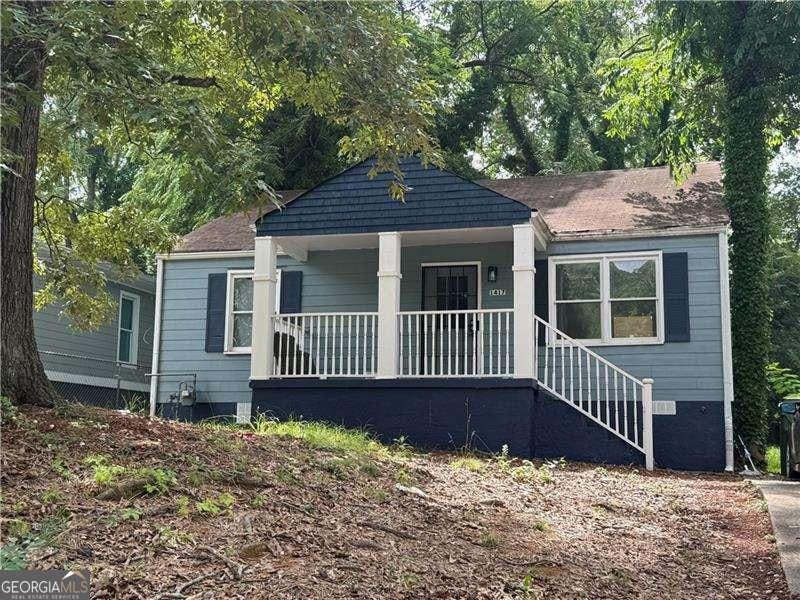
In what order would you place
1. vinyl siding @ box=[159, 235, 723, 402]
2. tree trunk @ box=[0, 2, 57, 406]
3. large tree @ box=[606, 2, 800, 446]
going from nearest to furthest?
tree trunk @ box=[0, 2, 57, 406], vinyl siding @ box=[159, 235, 723, 402], large tree @ box=[606, 2, 800, 446]

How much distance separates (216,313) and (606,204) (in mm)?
6752

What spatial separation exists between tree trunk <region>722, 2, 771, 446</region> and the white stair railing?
2196 millimetres

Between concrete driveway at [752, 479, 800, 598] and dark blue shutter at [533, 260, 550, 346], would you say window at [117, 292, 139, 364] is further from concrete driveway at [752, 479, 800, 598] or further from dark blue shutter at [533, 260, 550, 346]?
concrete driveway at [752, 479, 800, 598]

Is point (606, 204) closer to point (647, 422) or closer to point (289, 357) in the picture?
point (647, 422)

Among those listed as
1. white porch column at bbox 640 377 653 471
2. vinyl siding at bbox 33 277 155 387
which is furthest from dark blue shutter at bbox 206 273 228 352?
white porch column at bbox 640 377 653 471

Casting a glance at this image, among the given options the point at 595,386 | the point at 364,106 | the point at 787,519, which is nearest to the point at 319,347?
the point at 595,386

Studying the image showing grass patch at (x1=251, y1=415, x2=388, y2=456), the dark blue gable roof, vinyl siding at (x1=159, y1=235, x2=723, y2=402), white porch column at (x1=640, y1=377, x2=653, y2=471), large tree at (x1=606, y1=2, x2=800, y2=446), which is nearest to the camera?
grass patch at (x1=251, y1=415, x2=388, y2=456)

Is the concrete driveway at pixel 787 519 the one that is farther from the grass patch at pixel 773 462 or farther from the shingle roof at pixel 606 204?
the shingle roof at pixel 606 204

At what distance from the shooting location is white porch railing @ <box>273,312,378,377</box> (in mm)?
11867

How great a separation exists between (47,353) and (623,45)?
18.3 metres

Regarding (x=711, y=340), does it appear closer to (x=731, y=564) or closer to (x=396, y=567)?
(x=731, y=564)

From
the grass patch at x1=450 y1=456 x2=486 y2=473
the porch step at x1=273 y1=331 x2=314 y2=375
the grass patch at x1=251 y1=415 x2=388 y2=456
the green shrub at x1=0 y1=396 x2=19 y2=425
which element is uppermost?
the porch step at x1=273 y1=331 x2=314 y2=375

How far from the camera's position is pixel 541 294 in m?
12.7

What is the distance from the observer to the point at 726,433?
1166cm
